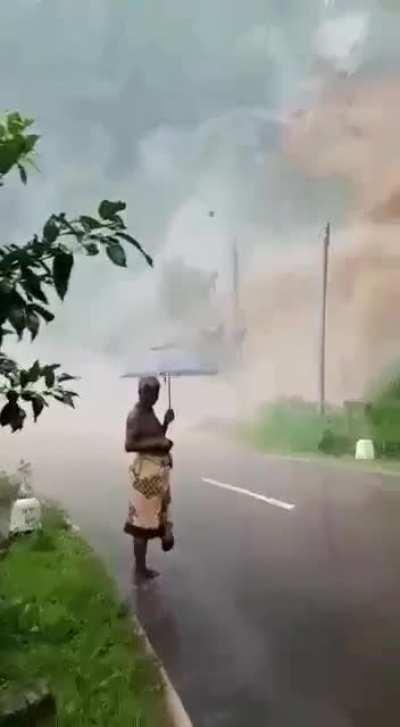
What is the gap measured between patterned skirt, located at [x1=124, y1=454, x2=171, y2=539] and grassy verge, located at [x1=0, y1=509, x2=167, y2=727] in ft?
0.37

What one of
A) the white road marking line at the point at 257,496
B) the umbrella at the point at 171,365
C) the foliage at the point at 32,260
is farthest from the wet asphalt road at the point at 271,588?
the foliage at the point at 32,260

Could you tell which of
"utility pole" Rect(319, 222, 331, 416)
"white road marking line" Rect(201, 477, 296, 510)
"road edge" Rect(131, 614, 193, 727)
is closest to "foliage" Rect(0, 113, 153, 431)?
"road edge" Rect(131, 614, 193, 727)

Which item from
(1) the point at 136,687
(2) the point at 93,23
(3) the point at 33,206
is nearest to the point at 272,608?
(1) the point at 136,687

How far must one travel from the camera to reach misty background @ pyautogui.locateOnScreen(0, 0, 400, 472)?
1.80 metres

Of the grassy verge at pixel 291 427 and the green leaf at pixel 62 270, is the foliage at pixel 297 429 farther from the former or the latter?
the green leaf at pixel 62 270

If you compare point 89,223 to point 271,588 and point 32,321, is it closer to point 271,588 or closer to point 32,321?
point 32,321

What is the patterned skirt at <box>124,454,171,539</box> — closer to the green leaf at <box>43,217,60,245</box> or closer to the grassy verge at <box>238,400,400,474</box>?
the grassy verge at <box>238,400,400,474</box>

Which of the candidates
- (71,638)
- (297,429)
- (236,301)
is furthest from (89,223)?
(297,429)

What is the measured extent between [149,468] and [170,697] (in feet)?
1.41

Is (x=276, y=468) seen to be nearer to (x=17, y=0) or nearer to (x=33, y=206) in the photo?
(x=33, y=206)

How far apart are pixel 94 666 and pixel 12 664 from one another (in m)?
0.18

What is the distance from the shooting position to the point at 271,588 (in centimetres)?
166

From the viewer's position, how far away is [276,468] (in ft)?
6.14

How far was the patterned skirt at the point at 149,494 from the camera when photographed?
1.71 m
